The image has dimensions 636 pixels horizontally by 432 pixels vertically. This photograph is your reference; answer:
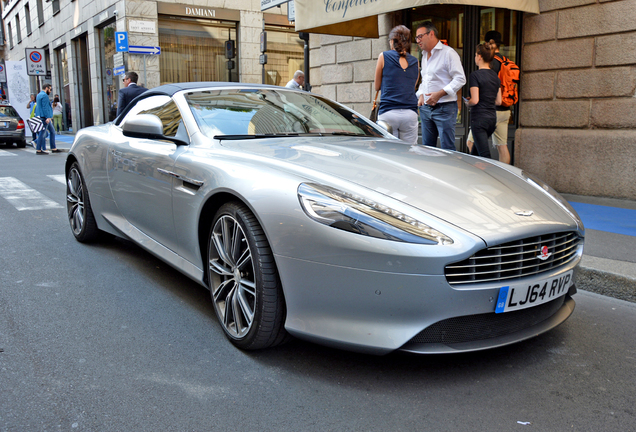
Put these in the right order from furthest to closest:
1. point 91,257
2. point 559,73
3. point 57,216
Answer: point 559,73
point 57,216
point 91,257

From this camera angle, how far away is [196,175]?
3010 mm

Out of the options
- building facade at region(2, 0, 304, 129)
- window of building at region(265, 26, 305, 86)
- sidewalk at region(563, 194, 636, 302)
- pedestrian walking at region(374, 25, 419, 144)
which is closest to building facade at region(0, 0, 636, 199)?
sidewalk at region(563, 194, 636, 302)

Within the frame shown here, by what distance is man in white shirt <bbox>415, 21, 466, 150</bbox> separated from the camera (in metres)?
6.16

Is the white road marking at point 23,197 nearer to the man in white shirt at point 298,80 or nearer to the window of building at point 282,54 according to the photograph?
the man in white shirt at point 298,80

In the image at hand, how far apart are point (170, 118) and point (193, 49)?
735 inches

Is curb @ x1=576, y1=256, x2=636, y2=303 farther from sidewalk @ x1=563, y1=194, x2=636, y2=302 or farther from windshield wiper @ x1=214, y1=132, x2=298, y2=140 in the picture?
windshield wiper @ x1=214, y1=132, x2=298, y2=140

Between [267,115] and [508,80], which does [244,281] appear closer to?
[267,115]

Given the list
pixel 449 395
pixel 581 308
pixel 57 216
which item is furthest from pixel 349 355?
pixel 57 216

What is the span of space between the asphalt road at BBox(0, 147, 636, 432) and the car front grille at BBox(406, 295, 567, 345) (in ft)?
0.55

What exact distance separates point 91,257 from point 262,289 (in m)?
2.51

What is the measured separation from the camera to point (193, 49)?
21.1 m

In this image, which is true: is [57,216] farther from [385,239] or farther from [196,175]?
[385,239]

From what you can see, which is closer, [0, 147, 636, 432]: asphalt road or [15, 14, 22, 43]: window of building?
[0, 147, 636, 432]: asphalt road

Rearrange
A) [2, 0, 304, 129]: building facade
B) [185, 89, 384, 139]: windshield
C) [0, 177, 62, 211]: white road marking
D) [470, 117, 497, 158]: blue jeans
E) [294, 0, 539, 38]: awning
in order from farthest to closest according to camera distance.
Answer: [2, 0, 304, 129]: building facade → [294, 0, 539, 38]: awning → [0, 177, 62, 211]: white road marking → [470, 117, 497, 158]: blue jeans → [185, 89, 384, 139]: windshield
